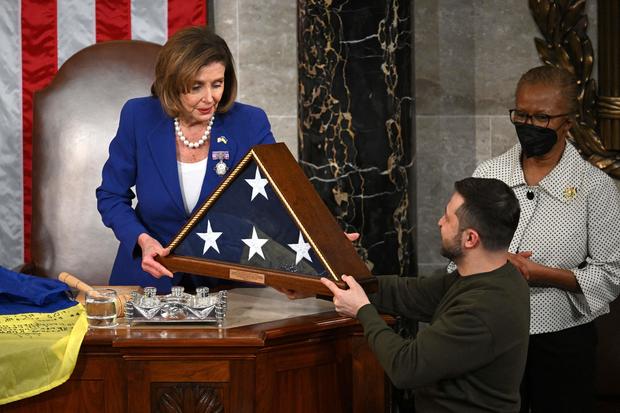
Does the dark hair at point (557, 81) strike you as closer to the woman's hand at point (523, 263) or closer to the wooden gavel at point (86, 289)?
the woman's hand at point (523, 263)

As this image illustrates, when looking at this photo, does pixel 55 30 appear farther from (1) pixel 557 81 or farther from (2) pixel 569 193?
(2) pixel 569 193

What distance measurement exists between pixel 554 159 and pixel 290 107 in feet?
7.18

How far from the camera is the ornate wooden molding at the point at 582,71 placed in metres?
5.57

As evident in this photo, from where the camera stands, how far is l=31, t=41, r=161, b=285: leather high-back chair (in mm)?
5379

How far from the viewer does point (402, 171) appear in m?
5.20

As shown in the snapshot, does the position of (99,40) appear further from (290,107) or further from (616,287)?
(616,287)

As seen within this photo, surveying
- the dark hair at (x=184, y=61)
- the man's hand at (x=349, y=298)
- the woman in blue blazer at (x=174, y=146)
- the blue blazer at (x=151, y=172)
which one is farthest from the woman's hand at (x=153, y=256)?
the man's hand at (x=349, y=298)

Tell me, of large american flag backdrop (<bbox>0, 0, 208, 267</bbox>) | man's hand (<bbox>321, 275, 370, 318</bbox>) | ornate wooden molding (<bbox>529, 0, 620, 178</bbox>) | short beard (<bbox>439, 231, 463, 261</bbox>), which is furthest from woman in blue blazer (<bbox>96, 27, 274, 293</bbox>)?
ornate wooden molding (<bbox>529, 0, 620, 178</bbox>)

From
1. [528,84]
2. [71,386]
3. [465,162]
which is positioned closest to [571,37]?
[465,162]

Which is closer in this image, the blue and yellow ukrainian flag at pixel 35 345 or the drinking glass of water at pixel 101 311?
the blue and yellow ukrainian flag at pixel 35 345

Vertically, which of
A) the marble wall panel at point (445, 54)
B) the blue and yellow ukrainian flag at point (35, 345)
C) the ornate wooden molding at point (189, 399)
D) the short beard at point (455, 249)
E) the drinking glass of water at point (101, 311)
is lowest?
the ornate wooden molding at point (189, 399)

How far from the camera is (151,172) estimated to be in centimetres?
396

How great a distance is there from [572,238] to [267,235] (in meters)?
1.14

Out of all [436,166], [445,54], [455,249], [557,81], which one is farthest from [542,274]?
[445,54]
